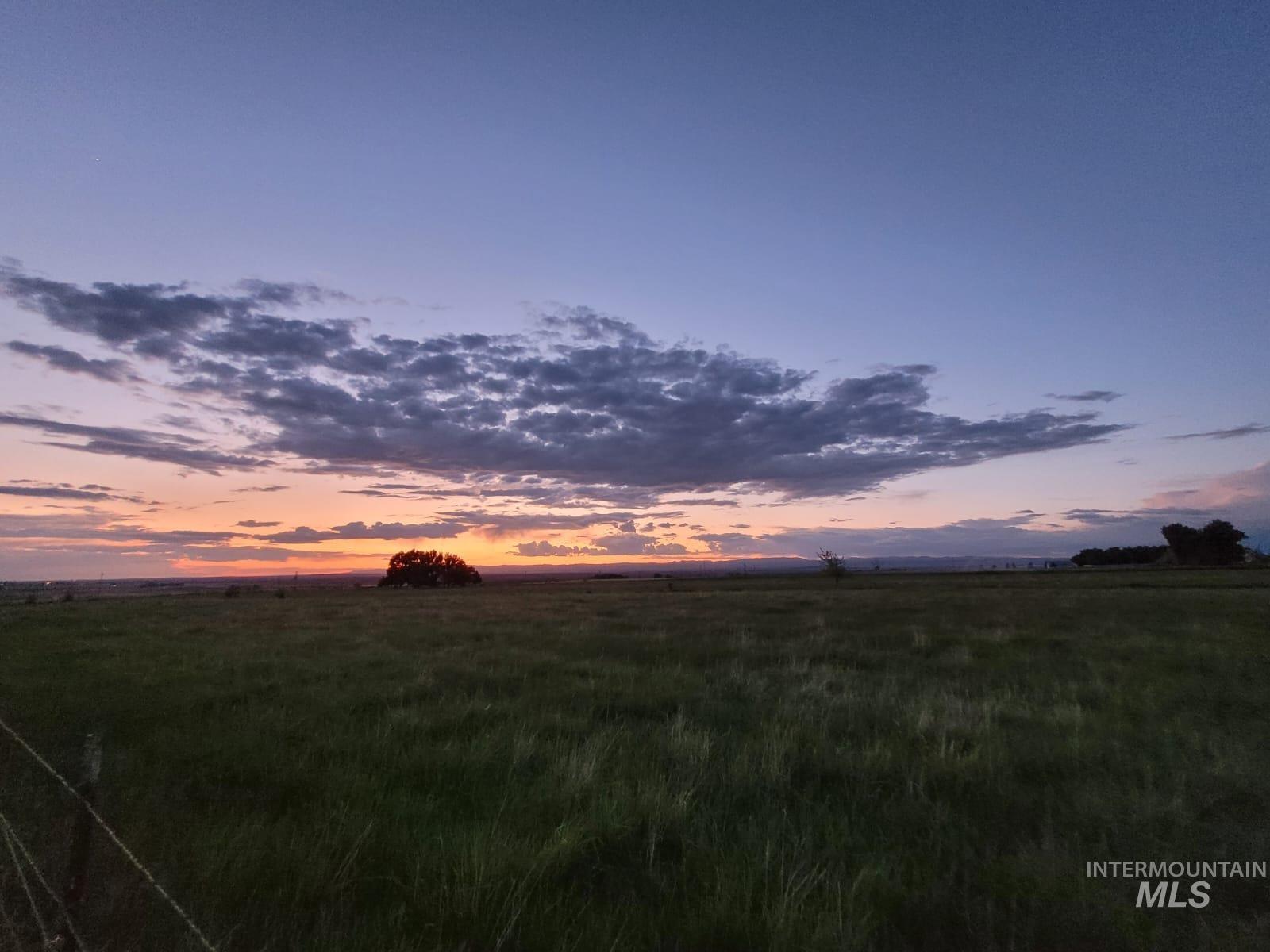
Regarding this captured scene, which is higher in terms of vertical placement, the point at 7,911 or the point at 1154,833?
the point at 7,911

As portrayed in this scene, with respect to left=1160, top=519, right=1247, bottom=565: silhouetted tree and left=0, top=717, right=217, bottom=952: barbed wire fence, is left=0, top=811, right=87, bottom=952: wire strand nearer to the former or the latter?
left=0, top=717, right=217, bottom=952: barbed wire fence

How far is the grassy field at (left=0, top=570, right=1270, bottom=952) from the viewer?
14.3 feet

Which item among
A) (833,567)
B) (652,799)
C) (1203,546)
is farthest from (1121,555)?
(652,799)

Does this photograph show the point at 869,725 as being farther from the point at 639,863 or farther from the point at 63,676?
the point at 63,676

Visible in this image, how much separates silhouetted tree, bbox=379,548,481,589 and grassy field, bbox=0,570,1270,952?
8838 cm

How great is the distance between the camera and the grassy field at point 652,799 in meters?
4.34

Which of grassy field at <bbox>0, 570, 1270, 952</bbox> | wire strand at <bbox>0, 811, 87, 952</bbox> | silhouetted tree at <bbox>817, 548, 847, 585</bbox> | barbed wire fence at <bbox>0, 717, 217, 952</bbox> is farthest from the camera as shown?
silhouetted tree at <bbox>817, 548, 847, 585</bbox>

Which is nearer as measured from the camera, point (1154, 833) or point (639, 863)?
point (639, 863)

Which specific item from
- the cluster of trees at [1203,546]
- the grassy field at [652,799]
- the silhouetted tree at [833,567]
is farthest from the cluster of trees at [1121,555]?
the grassy field at [652,799]

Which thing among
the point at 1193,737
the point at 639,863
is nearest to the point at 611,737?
the point at 639,863

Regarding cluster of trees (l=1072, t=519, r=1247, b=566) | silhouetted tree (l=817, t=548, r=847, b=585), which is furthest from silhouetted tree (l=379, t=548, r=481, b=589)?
cluster of trees (l=1072, t=519, r=1247, b=566)

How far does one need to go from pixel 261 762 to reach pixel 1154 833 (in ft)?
27.6

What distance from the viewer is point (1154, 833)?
18.8ft

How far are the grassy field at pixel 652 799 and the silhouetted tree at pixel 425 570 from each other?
290 feet
